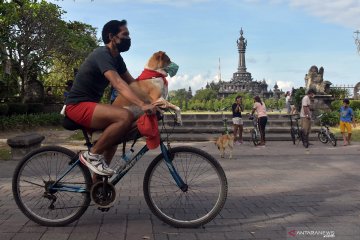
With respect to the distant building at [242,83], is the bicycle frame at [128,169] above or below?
below

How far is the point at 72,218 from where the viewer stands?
446cm

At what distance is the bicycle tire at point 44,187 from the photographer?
4441 mm

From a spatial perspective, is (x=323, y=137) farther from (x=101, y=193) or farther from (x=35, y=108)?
(x=35, y=108)

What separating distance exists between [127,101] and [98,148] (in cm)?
56

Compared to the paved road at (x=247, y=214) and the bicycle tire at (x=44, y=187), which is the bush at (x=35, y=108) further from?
the bicycle tire at (x=44, y=187)

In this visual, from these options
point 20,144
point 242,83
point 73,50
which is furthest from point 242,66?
point 20,144

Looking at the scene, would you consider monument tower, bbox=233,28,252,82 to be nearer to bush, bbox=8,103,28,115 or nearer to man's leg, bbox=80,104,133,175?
bush, bbox=8,103,28,115

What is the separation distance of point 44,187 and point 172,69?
1829mm

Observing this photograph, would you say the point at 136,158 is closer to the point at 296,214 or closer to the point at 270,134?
the point at 296,214

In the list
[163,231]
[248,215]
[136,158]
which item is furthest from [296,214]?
[136,158]

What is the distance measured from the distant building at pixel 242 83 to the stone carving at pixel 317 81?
53.0 metres

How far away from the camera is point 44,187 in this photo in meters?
4.54

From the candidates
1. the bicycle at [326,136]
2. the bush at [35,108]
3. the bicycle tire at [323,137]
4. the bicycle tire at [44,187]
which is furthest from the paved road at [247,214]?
the bush at [35,108]

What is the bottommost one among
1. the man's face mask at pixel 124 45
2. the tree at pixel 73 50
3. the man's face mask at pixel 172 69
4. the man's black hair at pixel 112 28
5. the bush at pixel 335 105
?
the bush at pixel 335 105
